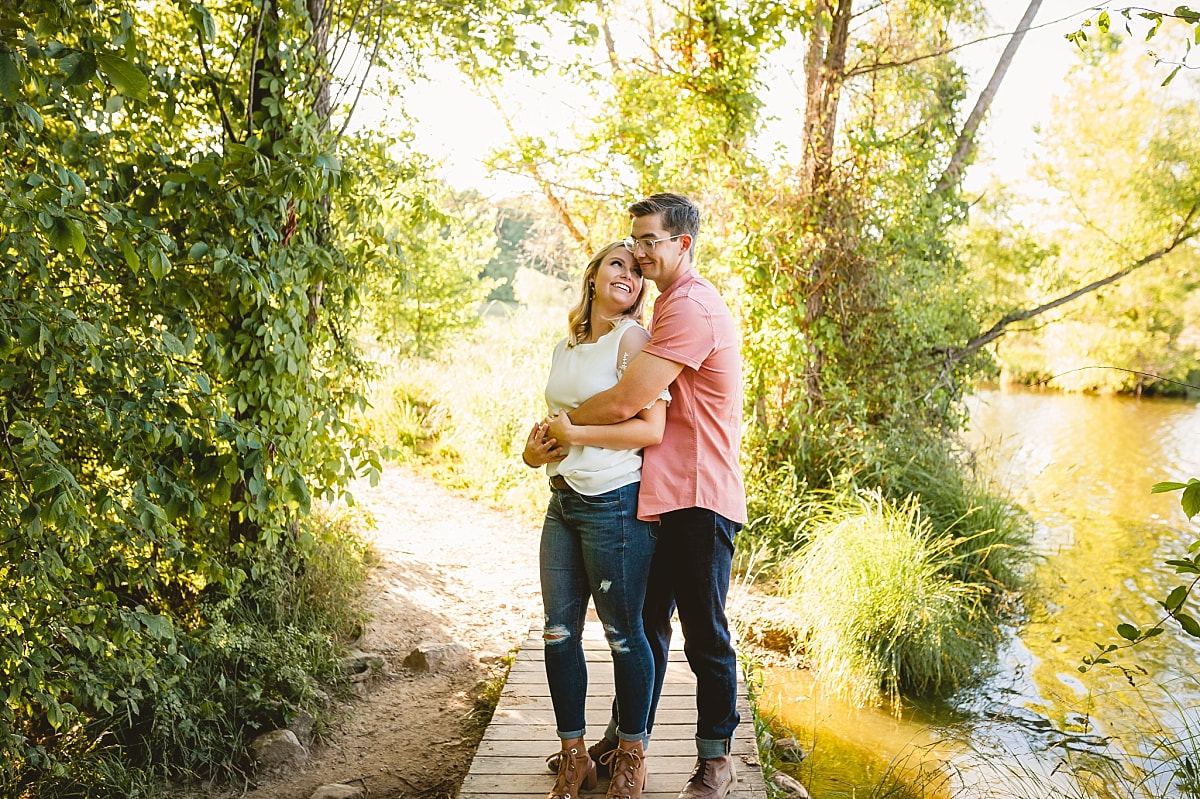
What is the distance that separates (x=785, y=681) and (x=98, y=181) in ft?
14.0

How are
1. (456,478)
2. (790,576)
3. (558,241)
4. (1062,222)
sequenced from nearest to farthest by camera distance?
1. (790,576)
2. (456,478)
3. (558,241)
4. (1062,222)

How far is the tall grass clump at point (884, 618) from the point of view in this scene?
16.8ft

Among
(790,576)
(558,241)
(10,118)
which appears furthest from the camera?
(558,241)

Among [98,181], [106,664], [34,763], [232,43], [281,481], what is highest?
[232,43]

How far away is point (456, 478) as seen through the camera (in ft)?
27.7

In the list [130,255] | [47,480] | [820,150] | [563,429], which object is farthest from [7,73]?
[820,150]

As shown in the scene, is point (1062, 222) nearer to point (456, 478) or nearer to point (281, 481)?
point (456, 478)

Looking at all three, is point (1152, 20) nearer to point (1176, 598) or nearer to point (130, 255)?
point (1176, 598)

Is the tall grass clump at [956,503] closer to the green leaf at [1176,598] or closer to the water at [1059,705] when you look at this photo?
the water at [1059,705]

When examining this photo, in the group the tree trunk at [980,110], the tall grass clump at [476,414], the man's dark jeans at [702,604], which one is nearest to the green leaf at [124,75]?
the man's dark jeans at [702,604]

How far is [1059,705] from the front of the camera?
16.4 feet

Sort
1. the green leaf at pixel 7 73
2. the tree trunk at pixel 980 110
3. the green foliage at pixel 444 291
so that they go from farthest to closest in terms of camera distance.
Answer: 1. the green foliage at pixel 444 291
2. the tree trunk at pixel 980 110
3. the green leaf at pixel 7 73

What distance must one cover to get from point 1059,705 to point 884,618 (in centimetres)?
104

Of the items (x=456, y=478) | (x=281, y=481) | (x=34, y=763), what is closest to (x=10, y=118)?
(x=281, y=481)
